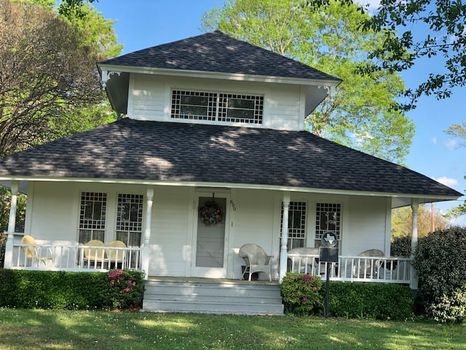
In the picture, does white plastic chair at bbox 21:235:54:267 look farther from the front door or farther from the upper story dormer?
the upper story dormer

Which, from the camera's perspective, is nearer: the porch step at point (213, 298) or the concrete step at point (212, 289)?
the porch step at point (213, 298)

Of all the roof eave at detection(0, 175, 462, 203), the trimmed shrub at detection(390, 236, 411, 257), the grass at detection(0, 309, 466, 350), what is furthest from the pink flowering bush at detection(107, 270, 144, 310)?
the trimmed shrub at detection(390, 236, 411, 257)

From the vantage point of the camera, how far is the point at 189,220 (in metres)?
15.3

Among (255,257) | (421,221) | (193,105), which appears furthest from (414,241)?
(421,221)

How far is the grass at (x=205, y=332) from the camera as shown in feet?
28.9

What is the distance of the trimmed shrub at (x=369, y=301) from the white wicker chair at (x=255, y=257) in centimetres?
206

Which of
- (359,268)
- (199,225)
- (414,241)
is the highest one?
(199,225)

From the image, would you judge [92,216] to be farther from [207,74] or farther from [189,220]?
[207,74]

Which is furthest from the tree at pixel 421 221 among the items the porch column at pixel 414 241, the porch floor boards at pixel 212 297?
the porch floor boards at pixel 212 297

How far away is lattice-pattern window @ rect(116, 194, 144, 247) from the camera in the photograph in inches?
597

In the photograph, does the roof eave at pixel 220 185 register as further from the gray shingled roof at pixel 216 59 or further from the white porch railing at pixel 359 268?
the gray shingled roof at pixel 216 59

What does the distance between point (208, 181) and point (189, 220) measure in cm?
235

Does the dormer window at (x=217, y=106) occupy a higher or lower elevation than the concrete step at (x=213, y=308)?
higher

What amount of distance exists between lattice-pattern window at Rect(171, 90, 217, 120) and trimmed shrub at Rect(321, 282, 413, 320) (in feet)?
21.8
